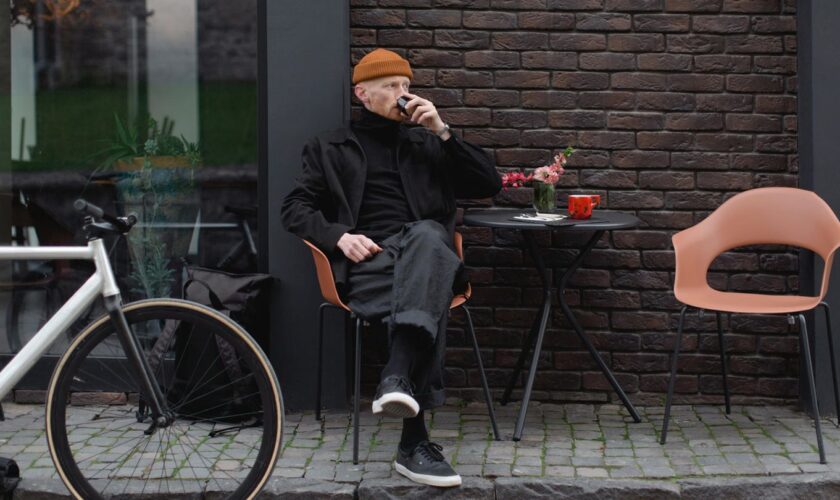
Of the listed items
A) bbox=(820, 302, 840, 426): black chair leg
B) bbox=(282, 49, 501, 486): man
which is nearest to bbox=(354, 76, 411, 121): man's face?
bbox=(282, 49, 501, 486): man

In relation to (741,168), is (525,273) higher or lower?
lower

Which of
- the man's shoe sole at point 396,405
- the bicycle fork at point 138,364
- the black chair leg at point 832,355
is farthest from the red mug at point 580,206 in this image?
the bicycle fork at point 138,364

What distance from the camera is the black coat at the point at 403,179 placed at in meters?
4.80

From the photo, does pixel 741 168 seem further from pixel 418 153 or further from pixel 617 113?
pixel 418 153

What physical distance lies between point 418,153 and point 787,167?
1821 millimetres

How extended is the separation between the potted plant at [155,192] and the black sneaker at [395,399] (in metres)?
1.97

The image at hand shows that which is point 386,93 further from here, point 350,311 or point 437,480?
point 437,480

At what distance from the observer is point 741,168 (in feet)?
17.8

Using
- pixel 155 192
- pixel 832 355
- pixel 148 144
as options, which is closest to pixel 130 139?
pixel 148 144

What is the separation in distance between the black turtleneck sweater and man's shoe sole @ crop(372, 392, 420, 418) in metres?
0.90

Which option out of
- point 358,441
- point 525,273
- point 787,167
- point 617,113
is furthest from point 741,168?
point 358,441

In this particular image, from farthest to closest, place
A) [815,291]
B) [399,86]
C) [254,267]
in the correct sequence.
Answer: [254,267], [815,291], [399,86]

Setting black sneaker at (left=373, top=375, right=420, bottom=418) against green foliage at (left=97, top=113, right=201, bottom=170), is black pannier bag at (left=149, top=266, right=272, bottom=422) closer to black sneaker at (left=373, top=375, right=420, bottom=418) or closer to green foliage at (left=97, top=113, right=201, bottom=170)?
black sneaker at (left=373, top=375, right=420, bottom=418)

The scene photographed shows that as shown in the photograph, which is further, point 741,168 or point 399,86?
point 741,168
